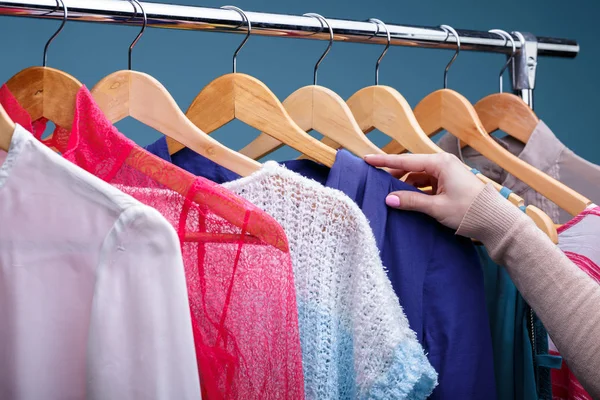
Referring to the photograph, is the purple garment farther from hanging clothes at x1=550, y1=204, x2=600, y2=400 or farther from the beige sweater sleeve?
hanging clothes at x1=550, y1=204, x2=600, y2=400

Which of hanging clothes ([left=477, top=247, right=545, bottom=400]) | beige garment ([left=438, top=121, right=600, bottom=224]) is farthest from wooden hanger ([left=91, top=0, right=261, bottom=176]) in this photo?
beige garment ([left=438, top=121, right=600, bottom=224])

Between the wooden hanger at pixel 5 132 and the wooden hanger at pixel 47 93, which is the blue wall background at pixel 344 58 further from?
the wooden hanger at pixel 5 132

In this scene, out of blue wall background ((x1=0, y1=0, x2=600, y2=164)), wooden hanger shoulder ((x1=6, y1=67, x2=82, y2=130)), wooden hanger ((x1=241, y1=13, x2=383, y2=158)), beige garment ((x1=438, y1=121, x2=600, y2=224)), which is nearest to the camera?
wooden hanger shoulder ((x1=6, y1=67, x2=82, y2=130))

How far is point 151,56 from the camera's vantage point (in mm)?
1862

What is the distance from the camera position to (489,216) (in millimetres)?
987

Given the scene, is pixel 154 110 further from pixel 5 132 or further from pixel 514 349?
pixel 514 349

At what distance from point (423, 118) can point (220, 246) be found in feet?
1.84

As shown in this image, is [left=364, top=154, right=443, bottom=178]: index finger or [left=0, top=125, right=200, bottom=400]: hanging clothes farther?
[left=364, top=154, right=443, bottom=178]: index finger

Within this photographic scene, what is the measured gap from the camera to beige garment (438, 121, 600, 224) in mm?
1316

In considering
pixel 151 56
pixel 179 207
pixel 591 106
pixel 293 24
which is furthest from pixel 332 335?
pixel 591 106

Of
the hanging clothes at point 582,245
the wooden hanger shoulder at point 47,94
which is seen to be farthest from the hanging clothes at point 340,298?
the hanging clothes at point 582,245

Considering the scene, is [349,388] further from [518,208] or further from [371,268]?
[518,208]

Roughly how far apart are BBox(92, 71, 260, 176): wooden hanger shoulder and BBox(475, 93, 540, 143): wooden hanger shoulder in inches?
23.2

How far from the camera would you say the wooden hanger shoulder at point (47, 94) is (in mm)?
906
